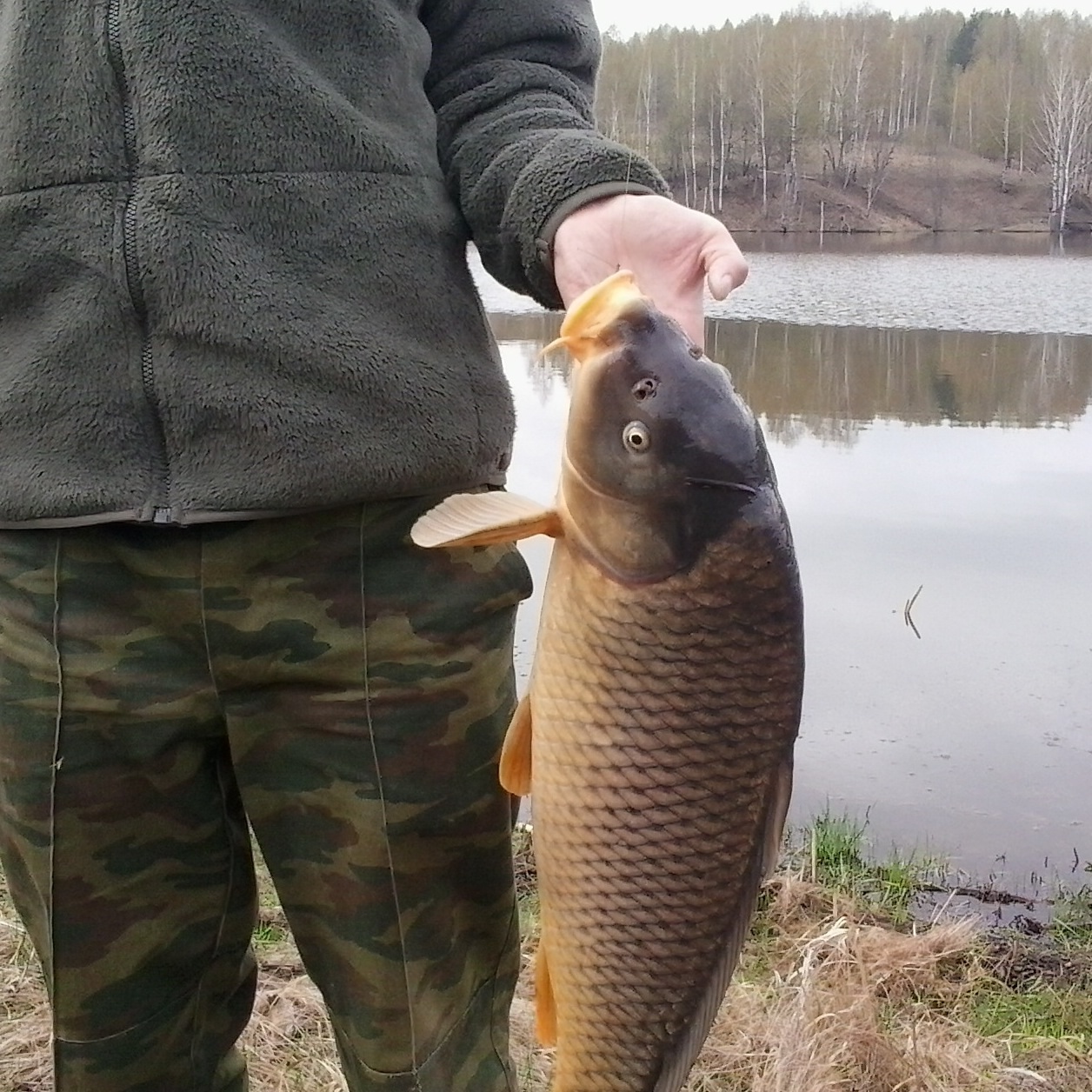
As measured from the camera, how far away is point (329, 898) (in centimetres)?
152

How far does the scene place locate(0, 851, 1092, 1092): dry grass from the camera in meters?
2.40

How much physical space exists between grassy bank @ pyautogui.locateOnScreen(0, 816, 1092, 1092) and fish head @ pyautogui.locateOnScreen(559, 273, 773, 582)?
1.52 meters

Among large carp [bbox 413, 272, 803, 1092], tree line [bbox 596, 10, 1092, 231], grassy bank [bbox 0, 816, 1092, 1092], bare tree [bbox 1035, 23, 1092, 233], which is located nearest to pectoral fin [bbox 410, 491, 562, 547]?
large carp [bbox 413, 272, 803, 1092]

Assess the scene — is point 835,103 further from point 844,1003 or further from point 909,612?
point 844,1003

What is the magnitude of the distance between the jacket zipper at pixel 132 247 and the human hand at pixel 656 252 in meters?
0.47

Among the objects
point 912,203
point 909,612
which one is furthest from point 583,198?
point 912,203

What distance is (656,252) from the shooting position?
1.27 m

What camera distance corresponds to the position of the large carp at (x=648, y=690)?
1222mm

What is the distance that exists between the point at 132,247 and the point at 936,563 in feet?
18.1

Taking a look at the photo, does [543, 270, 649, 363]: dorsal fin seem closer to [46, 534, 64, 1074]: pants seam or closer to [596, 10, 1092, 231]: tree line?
[46, 534, 64, 1074]: pants seam

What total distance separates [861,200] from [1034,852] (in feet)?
133

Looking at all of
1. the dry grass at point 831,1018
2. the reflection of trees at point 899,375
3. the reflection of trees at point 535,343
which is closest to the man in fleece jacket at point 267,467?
the dry grass at point 831,1018

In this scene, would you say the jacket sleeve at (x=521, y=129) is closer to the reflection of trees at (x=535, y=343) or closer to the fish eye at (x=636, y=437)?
the fish eye at (x=636, y=437)

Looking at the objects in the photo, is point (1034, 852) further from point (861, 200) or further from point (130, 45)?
point (861, 200)
